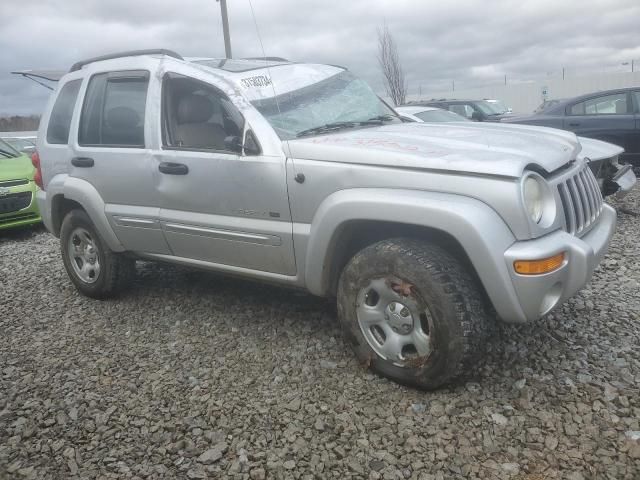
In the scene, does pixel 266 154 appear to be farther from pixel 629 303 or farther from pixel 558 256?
pixel 629 303

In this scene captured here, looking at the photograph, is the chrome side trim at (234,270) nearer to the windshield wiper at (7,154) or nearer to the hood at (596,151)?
the hood at (596,151)

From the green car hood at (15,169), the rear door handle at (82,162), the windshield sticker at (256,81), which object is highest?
the windshield sticker at (256,81)

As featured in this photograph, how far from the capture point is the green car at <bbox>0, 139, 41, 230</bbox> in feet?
24.1

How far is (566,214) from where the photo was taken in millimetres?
2730

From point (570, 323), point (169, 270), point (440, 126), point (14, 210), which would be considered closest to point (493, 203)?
point (440, 126)

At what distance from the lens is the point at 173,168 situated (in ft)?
11.4

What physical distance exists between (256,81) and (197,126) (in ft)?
1.57

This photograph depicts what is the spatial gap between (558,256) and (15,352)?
11.2 feet

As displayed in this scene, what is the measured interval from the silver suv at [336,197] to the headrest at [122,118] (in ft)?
0.05

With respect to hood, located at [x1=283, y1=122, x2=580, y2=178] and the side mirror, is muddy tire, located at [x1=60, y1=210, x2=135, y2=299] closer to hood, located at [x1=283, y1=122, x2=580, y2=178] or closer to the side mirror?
the side mirror

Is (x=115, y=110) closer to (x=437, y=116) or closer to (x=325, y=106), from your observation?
(x=325, y=106)

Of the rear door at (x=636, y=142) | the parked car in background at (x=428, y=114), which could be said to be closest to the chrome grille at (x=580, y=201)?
the rear door at (x=636, y=142)

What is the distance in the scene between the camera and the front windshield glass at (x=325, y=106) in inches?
127

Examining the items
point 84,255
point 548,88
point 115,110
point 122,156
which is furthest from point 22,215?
point 548,88
